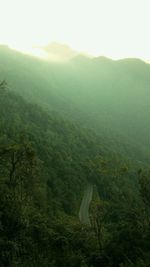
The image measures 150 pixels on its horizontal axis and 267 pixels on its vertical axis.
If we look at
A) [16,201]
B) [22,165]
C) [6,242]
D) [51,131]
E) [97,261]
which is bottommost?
[97,261]

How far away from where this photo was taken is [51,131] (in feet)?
455

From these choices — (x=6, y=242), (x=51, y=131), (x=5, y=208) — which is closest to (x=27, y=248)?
(x=6, y=242)

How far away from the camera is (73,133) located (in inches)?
5812

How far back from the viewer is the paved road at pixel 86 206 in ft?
223

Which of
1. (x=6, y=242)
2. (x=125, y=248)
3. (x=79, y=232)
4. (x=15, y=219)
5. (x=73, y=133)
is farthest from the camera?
(x=73, y=133)

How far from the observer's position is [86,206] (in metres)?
80.8

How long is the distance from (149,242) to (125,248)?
2.34 metres

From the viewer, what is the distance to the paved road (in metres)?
67.9

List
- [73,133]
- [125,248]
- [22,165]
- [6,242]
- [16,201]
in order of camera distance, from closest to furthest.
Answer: [6,242], [16,201], [125,248], [22,165], [73,133]

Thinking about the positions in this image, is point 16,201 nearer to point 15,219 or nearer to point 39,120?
point 15,219

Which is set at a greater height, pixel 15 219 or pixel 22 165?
pixel 22 165

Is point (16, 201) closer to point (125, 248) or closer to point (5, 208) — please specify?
point (5, 208)

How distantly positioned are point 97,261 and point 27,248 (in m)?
8.22

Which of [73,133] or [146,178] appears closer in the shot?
[146,178]
